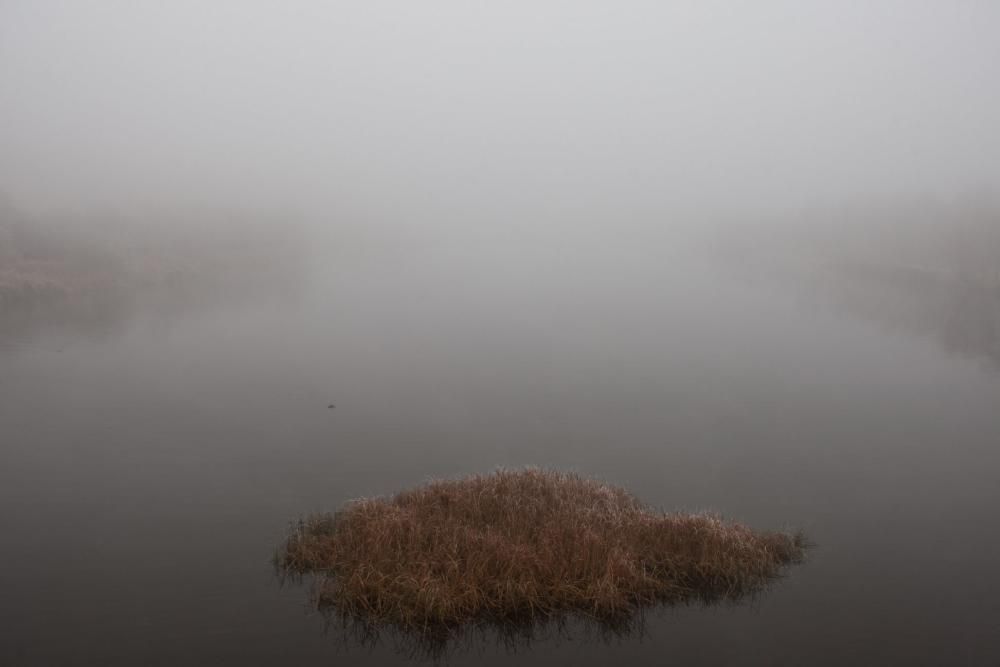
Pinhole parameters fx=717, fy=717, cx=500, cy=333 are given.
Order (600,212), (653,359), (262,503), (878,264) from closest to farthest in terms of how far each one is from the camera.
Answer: (262,503), (653,359), (878,264), (600,212)

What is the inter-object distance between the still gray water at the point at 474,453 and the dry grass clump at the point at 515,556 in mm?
621

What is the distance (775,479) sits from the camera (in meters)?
21.4

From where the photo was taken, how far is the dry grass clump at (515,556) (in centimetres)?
1349

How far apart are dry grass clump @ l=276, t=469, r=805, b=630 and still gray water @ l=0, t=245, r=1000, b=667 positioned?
621 millimetres

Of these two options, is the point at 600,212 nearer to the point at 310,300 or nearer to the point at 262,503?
the point at 310,300

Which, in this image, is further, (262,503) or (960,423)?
(960,423)

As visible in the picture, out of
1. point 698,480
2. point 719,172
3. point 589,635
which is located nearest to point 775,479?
point 698,480

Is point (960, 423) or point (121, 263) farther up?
point (960, 423)

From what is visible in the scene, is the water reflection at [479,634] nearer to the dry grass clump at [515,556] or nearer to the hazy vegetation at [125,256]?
the dry grass clump at [515,556]

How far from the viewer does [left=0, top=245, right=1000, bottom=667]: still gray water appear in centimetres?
1348

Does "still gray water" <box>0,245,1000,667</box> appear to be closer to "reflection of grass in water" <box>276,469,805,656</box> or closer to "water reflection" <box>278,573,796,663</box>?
"water reflection" <box>278,573,796,663</box>

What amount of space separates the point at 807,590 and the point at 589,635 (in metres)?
5.12

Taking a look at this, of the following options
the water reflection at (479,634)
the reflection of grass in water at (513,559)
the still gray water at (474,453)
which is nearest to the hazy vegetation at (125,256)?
the still gray water at (474,453)

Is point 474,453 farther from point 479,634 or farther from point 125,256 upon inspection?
point 125,256
